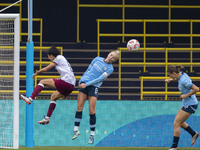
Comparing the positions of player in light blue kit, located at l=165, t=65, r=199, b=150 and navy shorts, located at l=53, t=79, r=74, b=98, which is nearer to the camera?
navy shorts, located at l=53, t=79, r=74, b=98

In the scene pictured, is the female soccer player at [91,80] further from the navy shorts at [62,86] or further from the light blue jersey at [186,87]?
the light blue jersey at [186,87]

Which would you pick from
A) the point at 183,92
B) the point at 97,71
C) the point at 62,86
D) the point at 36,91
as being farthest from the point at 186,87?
the point at 36,91

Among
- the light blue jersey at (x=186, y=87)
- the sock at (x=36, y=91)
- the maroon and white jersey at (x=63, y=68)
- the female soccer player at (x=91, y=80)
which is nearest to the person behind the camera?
the sock at (x=36, y=91)

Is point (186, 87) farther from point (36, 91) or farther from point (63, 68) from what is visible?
point (36, 91)

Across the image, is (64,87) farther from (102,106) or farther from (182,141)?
(182,141)

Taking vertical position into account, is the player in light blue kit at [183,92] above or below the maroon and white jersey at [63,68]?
below

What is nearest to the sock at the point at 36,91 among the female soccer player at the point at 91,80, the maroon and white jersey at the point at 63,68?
the maroon and white jersey at the point at 63,68

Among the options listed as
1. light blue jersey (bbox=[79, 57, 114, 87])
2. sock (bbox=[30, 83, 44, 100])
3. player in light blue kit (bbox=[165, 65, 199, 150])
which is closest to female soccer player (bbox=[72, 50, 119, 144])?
light blue jersey (bbox=[79, 57, 114, 87])

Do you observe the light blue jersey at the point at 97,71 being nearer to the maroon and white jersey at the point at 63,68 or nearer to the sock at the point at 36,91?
the maroon and white jersey at the point at 63,68

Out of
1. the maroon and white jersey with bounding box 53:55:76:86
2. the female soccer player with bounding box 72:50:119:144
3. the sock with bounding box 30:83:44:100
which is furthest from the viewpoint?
the female soccer player with bounding box 72:50:119:144

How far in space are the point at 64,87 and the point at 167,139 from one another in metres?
3.82

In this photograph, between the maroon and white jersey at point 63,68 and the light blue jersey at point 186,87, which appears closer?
the maroon and white jersey at point 63,68

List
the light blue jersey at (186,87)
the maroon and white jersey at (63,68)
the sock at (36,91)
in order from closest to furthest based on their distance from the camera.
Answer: the sock at (36,91), the maroon and white jersey at (63,68), the light blue jersey at (186,87)

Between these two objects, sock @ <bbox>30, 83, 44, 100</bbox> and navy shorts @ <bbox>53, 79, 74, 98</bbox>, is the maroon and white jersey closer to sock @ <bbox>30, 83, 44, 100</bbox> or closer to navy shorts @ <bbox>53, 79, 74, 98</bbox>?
navy shorts @ <bbox>53, 79, 74, 98</bbox>
